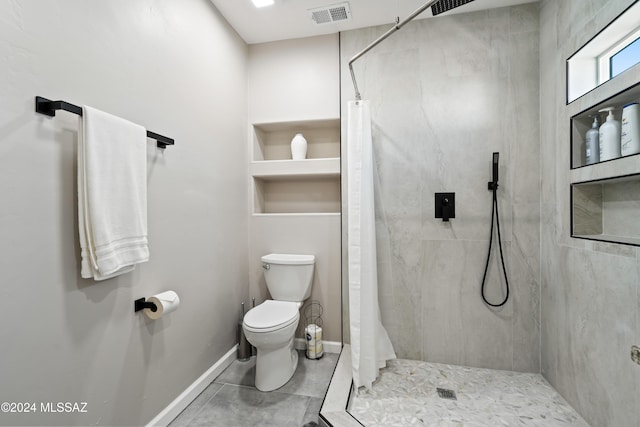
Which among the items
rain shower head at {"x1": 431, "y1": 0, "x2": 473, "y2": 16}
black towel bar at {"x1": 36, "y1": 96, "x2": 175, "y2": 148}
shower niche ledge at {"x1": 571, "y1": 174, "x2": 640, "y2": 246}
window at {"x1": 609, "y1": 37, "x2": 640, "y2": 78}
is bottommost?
shower niche ledge at {"x1": 571, "y1": 174, "x2": 640, "y2": 246}

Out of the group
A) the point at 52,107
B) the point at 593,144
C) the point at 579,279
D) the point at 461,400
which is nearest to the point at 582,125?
the point at 593,144

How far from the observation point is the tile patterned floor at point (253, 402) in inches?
59.6

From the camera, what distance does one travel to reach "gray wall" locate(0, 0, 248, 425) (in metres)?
0.90

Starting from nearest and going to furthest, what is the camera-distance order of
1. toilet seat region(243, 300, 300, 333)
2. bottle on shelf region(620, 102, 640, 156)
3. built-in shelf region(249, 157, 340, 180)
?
bottle on shelf region(620, 102, 640, 156), toilet seat region(243, 300, 300, 333), built-in shelf region(249, 157, 340, 180)

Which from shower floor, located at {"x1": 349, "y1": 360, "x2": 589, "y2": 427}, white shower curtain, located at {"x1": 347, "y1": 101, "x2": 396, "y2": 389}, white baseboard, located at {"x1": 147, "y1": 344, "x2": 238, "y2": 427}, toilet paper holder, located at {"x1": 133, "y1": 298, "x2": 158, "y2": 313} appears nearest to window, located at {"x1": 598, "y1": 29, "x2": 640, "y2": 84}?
white shower curtain, located at {"x1": 347, "y1": 101, "x2": 396, "y2": 389}

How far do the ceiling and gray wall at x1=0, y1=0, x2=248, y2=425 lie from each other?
17cm

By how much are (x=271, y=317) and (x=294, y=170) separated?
1.15m

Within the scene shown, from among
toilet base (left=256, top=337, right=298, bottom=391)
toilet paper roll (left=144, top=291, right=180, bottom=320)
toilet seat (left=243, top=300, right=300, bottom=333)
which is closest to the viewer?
toilet paper roll (left=144, top=291, right=180, bottom=320)

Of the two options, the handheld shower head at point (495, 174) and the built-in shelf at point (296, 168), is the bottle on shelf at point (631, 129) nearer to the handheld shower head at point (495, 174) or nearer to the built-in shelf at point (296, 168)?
the handheld shower head at point (495, 174)

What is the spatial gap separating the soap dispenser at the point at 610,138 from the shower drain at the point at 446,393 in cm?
152

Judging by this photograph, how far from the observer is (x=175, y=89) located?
158 centimetres

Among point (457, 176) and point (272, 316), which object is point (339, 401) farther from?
point (457, 176)

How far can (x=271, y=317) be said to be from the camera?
1778mm

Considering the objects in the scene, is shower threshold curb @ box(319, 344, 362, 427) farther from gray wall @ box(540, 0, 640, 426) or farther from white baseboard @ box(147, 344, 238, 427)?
gray wall @ box(540, 0, 640, 426)
